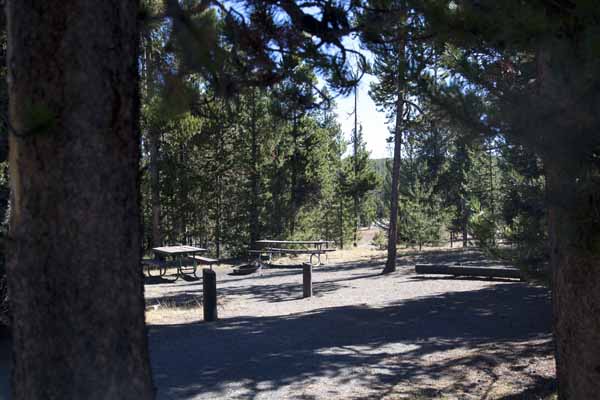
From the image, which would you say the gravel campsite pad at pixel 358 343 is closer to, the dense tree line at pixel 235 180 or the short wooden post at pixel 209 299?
the short wooden post at pixel 209 299

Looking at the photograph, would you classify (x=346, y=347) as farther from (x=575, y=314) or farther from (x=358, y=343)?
(x=575, y=314)

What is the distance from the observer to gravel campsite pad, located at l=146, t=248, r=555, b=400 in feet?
20.8

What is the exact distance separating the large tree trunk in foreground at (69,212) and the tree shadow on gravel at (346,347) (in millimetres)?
3627

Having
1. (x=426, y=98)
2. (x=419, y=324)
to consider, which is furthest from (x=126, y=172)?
(x=419, y=324)

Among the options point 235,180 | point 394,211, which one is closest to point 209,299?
point 394,211

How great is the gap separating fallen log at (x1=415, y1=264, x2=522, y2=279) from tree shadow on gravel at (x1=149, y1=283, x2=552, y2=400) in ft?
8.65

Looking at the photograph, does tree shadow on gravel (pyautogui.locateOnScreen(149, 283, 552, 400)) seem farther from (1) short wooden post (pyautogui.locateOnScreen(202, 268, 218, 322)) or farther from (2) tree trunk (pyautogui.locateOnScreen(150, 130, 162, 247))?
(2) tree trunk (pyautogui.locateOnScreen(150, 130, 162, 247))

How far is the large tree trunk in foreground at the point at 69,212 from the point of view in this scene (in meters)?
2.44

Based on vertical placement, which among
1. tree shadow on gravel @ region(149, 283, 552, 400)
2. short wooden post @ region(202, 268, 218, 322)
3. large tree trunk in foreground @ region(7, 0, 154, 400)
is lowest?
tree shadow on gravel @ region(149, 283, 552, 400)

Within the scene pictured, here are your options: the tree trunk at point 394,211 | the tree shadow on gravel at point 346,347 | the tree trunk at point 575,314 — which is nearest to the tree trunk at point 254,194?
the tree trunk at point 394,211

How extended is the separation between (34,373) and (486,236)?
18.1 ft

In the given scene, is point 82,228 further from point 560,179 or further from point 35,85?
point 560,179

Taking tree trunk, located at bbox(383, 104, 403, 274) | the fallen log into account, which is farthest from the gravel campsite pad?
tree trunk, located at bbox(383, 104, 403, 274)

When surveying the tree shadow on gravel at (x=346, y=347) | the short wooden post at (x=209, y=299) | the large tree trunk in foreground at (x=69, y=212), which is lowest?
the tree shadow on gravel at (x=346, y=347)
